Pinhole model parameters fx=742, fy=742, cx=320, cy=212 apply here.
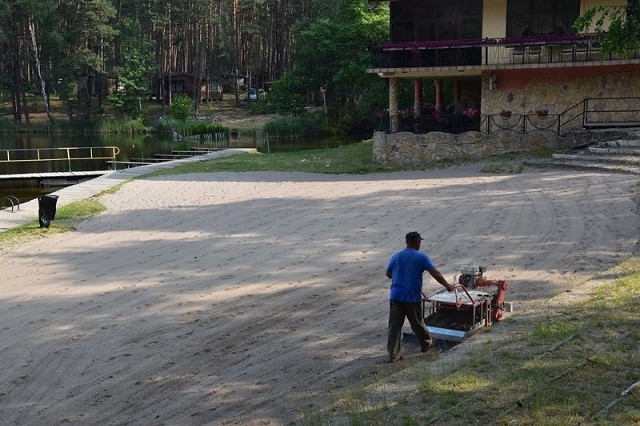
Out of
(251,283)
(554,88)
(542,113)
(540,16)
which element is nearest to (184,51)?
(540,16)

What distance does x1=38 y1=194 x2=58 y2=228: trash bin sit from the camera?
57.5 ft

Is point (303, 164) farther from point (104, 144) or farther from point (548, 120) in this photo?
point (104, 144)

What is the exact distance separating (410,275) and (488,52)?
21.9 metres

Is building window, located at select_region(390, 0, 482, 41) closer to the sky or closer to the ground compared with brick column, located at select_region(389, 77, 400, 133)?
closer to the sky

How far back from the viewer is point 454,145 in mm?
27297

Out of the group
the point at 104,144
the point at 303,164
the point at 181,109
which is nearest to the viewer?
the point at 303,164

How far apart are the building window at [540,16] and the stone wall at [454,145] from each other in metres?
4.56

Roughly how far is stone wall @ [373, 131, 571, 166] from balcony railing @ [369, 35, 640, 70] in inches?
117

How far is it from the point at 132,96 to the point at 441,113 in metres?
48.0

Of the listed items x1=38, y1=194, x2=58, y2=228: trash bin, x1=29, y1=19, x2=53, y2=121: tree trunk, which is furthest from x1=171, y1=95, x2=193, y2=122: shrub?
x1=38, y1=194, x2=58, y2=228: trash bin

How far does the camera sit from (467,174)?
24141 millimetres

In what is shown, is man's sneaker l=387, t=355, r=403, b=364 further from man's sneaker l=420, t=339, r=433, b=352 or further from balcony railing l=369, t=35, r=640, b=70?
balcony railing l=369, t=35, r=640, b=70

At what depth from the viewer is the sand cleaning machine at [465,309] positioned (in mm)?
8867

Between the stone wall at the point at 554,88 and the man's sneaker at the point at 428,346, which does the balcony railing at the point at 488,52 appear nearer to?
the stone wall at the point at 554,88
